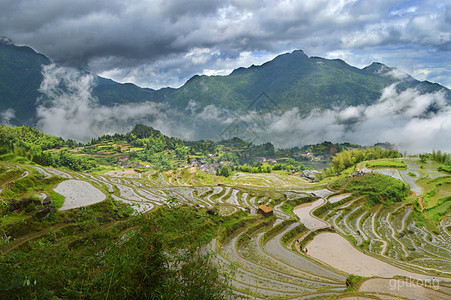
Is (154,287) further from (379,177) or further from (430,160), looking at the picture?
(430,160)

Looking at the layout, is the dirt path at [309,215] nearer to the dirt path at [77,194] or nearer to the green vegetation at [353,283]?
the green vegetation at [353,283]

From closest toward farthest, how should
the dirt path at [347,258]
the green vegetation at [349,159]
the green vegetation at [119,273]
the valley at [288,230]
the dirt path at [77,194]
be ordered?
the green vegetation at [119,273]
the valley at [288,230]
the dirt path at [347,258]
the dirt path at [77,194]
the green vegetation at [349,159]

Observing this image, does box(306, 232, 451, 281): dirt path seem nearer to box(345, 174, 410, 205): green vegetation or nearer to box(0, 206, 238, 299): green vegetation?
box(0, 206, 238, 299): green vegetation

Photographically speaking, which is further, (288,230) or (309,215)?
(309,215)

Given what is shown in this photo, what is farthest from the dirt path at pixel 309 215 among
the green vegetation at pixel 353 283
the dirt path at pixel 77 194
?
the dirt path at pixel 77 194

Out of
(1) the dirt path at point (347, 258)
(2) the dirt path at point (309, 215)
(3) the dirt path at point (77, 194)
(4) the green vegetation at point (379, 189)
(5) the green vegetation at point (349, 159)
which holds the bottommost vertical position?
(1) the dirt path at point (347, 258)

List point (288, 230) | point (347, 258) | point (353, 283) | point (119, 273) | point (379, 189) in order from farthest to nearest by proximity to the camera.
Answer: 1. point (379, 189)
2. point (288, 230)
3. point (347, 258)
4. point (353, 283)
5. point (119, 273)

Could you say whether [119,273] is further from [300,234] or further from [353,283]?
[300,234]

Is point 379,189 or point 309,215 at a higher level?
point 379,189

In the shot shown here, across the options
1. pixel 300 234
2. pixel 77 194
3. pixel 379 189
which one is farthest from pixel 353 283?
pixel 379 189
